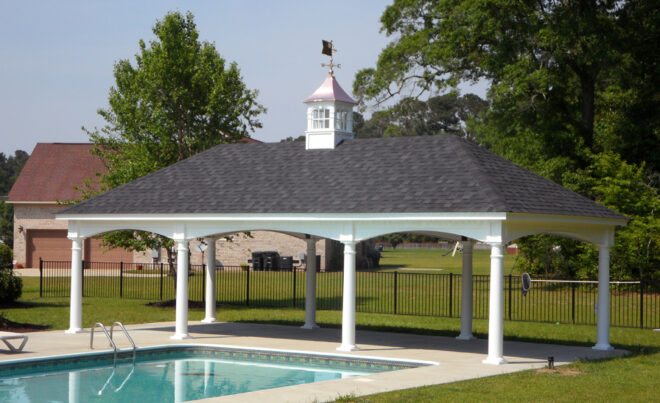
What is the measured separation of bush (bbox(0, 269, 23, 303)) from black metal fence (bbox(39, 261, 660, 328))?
12.8 feet

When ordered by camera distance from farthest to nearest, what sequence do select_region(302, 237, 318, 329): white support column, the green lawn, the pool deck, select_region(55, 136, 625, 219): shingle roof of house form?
the green lawn < select_region(302, 237, 318, 329): white support column < select_region(55, 136, 625, 219): shingle roof of house < the pool deck

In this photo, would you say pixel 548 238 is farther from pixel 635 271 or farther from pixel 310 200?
pixel 310 200

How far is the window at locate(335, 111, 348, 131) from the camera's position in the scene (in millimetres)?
23750

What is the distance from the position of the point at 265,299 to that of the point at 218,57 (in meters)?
9.72

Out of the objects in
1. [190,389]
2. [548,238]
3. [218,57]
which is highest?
[218,57]

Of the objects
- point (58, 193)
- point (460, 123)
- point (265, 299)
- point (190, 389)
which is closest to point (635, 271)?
point (265, 299)

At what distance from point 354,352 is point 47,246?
4040 centimetres

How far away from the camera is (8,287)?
30.4 m

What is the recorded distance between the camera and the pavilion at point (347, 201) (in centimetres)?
1830

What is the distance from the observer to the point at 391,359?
1833 cm

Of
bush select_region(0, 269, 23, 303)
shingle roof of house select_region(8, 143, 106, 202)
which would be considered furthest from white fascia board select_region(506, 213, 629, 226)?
shingle roof of house select_region(8, 143, 106, 202)

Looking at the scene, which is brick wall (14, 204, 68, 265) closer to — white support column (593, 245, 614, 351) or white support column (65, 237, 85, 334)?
white support column (65, 237, 85, 334)

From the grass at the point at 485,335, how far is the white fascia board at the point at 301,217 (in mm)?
3234

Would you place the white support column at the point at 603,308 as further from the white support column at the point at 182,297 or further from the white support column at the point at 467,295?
the white support column at the point at 182,297
